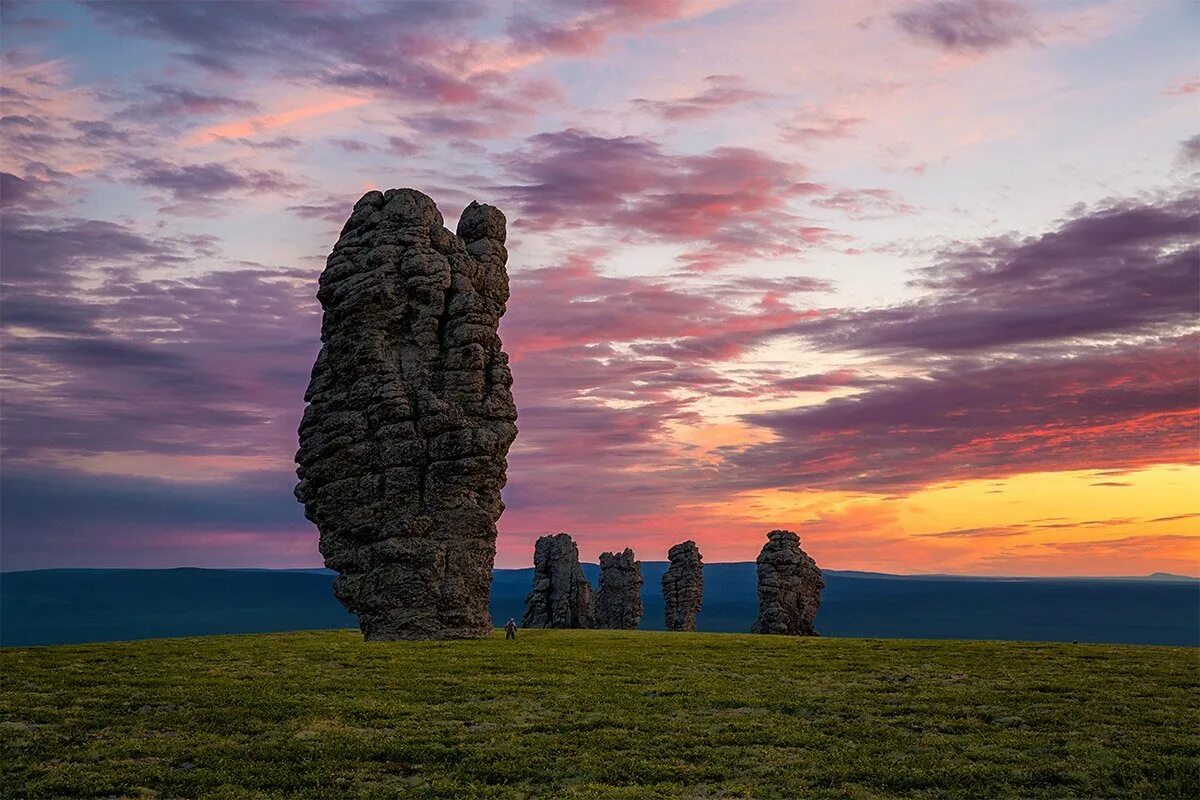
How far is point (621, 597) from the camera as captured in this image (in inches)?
5359

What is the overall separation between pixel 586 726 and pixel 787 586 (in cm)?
7521

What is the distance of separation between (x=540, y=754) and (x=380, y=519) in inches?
1329

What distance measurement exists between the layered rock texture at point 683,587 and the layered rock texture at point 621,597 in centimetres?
414

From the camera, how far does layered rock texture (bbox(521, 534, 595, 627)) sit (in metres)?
119

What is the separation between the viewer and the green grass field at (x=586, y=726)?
23.5m

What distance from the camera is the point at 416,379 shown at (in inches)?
2336

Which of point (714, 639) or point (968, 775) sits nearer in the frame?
point (968, 775)

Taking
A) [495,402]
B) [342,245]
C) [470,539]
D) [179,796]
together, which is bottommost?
[179,796]

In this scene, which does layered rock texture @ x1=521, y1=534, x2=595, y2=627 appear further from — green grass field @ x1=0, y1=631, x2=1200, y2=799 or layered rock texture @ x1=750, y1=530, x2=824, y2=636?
green grass field @ x1=0, y1=631, x2=1200, y2=799

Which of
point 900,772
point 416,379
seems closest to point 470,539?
point 416,379

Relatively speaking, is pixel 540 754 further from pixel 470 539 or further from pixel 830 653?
pixel 470 539

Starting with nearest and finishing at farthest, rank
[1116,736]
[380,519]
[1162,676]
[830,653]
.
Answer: [1116,736] < [1162,676] < [830,653] < [380,519]

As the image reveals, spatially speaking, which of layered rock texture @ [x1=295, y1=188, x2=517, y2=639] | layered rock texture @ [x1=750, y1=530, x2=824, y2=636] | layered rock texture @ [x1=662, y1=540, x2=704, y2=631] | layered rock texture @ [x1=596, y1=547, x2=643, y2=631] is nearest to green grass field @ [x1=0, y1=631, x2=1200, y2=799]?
layered rock texture @ [x1=295, y1=188, x2=517, y2=639]

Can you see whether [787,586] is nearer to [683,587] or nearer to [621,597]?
[683,587]
